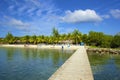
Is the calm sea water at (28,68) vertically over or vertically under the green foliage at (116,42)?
under

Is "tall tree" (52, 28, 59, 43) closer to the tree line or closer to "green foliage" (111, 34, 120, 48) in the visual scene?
the tree line

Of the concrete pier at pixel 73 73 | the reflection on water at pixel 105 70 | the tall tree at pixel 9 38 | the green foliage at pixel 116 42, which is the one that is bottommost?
the reflection on water at pixel 105 70

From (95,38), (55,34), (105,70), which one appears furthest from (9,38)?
(105,70)

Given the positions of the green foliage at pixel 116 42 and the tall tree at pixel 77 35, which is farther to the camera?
the tall tree at pixel 77 35

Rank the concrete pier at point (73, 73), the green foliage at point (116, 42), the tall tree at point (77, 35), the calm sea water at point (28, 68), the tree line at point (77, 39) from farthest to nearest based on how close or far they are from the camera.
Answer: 1. the tall tree at point (77, 35)
2. the tree line at point (77, 39)
3. the green foliage at point (116, 42)
4. the calm sea water at point (28, 68)
5. the concrete pier at point (73, 73)

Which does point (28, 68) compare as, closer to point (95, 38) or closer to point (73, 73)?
point (73, 73)

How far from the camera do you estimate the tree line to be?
68694 mm

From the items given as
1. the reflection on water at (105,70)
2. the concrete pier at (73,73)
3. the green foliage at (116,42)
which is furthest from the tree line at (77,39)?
the concrete pier at (73,73)

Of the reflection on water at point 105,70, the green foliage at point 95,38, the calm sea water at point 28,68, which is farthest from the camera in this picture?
the green foliage at point 95,38

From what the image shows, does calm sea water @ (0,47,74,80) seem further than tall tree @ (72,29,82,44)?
No

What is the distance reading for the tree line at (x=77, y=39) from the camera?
68.7 metres

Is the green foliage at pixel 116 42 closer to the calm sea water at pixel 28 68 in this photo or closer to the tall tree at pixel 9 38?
the calm sea water at pixel 28 68

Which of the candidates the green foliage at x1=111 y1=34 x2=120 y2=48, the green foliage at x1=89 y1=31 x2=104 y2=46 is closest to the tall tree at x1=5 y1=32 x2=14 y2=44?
the green foliage at x1=89 y1=31 x2=104 y2=46

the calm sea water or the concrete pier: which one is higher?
the concrete pier
